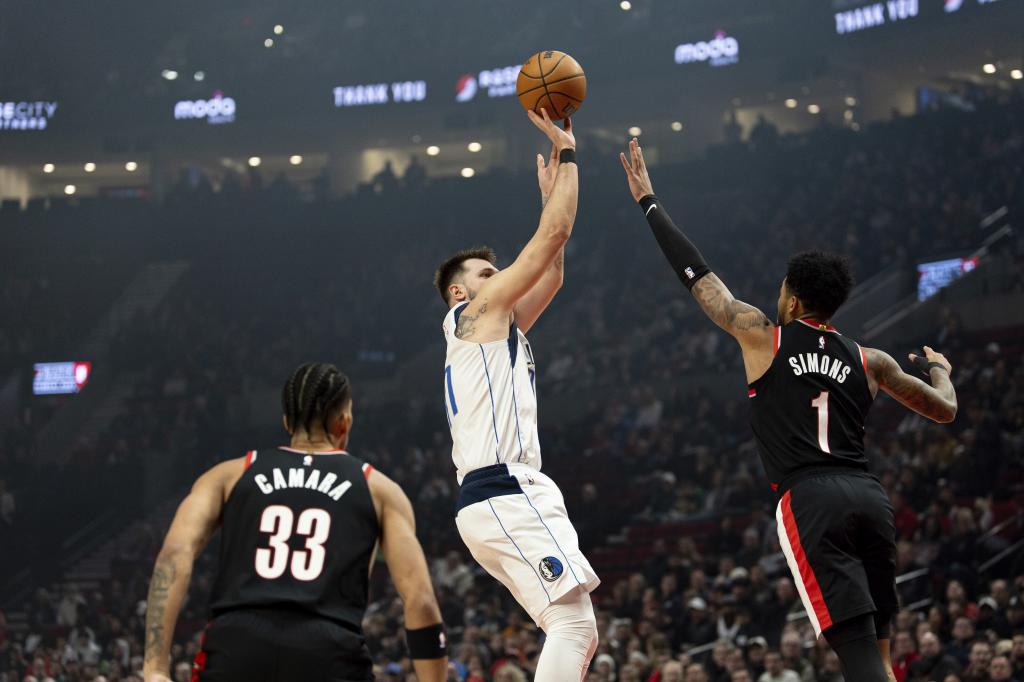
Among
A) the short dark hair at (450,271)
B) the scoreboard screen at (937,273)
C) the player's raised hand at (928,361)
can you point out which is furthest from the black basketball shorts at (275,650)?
the scoreboard screen at (937,273)

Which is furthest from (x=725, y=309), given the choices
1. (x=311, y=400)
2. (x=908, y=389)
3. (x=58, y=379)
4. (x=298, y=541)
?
(x=58, y=379)

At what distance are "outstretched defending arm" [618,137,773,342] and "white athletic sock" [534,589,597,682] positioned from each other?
1.31 meters

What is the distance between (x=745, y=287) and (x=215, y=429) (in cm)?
1300

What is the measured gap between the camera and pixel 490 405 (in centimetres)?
488

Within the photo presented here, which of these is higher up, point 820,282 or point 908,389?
point 820,282

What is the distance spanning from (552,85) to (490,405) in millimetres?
1839

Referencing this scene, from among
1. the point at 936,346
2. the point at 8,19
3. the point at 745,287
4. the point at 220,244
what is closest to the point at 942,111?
the point at 745,287

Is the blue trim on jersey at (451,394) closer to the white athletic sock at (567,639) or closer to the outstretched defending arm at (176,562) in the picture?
the white athletic sock at (567,639)

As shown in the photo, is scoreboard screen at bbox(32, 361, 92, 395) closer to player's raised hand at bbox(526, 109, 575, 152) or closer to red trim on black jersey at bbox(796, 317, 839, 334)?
player's raised hand at bbox(526, 109, 575, 152)

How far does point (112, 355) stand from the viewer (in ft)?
99.5

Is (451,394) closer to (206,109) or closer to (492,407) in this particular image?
(492,407)

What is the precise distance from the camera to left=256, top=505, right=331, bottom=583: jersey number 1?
11.4 ft

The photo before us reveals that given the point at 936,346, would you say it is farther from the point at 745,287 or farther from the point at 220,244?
the point at 220,244

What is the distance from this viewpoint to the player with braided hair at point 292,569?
3396 millimetres
